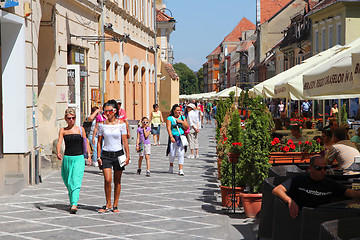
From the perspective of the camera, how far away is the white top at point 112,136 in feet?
34.3

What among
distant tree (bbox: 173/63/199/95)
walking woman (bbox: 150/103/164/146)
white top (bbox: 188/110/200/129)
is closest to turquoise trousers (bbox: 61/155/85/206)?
white top (bbox: 188/110/200/129)

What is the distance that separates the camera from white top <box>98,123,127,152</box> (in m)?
10.5

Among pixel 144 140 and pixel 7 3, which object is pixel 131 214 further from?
pixel 144 140

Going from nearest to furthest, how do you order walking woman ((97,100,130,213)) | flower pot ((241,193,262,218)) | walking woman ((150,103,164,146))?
flower pot ((241,193,262,218)), walking woman ((97,100,130,213)), walking woman ((150,103,164,146))

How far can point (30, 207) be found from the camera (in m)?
10.7

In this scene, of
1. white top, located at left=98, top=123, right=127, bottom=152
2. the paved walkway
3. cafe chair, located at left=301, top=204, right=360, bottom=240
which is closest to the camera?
cafe chair, located at left=301, top=204, right=360, bottom=240

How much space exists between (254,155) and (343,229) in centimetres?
501

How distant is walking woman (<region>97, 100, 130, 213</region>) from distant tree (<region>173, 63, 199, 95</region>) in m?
165

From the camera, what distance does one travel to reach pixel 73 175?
403 inches

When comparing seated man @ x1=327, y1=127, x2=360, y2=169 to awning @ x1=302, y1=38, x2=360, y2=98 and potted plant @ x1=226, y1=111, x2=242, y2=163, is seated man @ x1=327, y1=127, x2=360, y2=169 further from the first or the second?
potted plant @ x1=226, y1=111, x2=242, y2=163

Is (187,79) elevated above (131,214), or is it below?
above

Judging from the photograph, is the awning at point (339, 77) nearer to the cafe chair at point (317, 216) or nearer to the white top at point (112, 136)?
the cafe chair at point (317, 216)

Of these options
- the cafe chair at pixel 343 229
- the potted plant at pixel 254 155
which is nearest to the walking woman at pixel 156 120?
the potted plant at pixel 254 155

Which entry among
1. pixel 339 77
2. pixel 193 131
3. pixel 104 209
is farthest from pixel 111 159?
pixel 193 131
